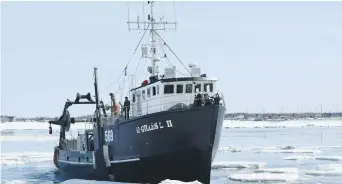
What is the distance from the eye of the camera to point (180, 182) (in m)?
20.4

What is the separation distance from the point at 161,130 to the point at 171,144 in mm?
634

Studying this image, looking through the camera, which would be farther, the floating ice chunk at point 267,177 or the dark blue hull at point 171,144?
the floating ice chunk at point 267,177

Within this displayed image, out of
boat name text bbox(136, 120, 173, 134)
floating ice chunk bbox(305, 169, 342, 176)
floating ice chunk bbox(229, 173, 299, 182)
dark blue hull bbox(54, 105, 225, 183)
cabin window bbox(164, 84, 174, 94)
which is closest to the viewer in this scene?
dark blue hull bbox(54, 105, 225, 183)

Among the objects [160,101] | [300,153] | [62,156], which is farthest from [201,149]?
[300,153]

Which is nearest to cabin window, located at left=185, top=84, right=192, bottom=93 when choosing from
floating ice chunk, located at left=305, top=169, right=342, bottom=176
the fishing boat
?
the fishing boat

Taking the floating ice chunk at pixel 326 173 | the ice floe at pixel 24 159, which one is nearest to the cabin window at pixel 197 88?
the floating ice chunk at pixel 326 173

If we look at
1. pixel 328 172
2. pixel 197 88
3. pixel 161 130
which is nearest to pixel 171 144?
pixel 161 130

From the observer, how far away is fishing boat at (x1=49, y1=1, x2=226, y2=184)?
2084cm

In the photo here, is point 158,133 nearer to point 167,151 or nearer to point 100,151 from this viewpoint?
point 167,151

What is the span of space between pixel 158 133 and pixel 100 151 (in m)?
4.62

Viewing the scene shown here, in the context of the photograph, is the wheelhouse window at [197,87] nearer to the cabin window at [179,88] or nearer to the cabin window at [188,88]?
the cabin window at [188,88]

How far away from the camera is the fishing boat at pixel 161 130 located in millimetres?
20844

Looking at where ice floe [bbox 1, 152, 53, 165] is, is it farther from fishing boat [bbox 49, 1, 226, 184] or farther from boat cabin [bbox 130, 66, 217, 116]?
boat cabin [bbox 130, 66, 217, 116]

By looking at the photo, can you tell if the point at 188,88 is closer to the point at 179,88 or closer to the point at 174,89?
the point at 179,88
